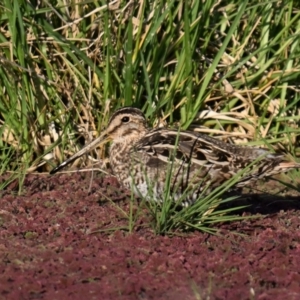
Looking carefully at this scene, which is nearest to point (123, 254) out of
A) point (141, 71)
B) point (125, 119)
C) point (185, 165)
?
point (185, 165)

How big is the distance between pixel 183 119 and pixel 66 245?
6.44 ft

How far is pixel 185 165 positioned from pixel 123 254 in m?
0.87

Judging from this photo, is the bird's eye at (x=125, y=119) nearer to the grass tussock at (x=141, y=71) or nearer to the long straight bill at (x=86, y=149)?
the long straight bill at (x=86, y=149)

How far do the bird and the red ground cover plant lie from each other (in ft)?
0.81

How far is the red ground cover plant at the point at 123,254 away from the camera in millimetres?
5988

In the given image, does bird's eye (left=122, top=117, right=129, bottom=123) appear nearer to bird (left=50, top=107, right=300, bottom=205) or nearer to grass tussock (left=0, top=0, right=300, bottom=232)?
bird (left=50, top=107, right=300, bottom=205)

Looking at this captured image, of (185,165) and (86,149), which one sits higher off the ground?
(185,165)

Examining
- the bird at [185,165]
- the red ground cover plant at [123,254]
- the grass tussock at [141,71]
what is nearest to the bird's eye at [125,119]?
the bird at [185,165]

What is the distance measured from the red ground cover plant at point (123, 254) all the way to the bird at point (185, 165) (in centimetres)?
25

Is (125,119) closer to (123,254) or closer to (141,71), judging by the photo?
(141,71)

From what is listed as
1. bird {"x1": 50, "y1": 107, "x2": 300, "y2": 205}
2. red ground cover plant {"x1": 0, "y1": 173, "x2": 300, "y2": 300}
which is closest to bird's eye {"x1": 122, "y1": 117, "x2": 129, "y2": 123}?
bird {"x1": 50, "y1": 107, "x2": 300, "y2": 205}

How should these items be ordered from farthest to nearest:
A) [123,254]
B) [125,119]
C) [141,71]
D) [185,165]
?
[141,71]
[125,119]
[185,165]
[123,254]

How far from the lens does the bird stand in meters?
6.92

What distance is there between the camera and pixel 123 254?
253 inches
